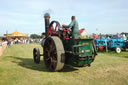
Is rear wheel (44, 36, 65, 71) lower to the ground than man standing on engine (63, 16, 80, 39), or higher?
lower

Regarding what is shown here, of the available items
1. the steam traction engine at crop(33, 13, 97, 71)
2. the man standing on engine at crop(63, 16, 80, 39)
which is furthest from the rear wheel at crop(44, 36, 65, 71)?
the man standing on engine at crop(63, 16, 80, 39)

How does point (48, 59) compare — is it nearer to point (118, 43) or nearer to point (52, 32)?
point (52, 32)

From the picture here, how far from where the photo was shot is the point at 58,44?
5.47m

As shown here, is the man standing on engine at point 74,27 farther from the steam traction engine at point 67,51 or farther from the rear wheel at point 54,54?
the rear wheel at point 54,54

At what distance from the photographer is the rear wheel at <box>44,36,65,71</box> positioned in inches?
211

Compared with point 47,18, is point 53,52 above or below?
below

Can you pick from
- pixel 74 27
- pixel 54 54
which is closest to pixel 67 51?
pixel 54 54

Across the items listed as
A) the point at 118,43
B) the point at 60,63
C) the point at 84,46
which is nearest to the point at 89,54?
the point at 84,46

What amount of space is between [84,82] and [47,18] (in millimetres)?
4546

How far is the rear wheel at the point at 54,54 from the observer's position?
5.35 meters

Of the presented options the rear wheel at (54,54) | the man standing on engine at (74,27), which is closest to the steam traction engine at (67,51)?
the rear wheel at (54,54)

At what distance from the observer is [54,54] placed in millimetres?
5750

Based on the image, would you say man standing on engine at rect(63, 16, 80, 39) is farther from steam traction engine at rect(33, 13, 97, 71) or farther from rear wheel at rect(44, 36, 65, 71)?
rear wheel at rect(44, 36, 65, 71)

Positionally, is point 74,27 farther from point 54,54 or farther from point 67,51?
point 54,54
